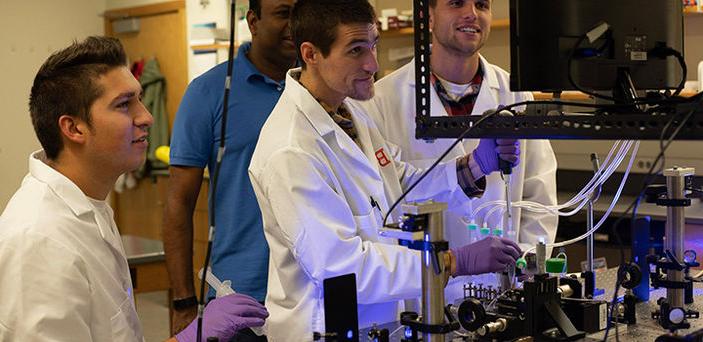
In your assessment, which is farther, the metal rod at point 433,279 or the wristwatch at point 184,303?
the wristwatch at point 184,303

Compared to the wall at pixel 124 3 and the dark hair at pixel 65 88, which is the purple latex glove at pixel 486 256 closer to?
the dark hair at pixel 65 88

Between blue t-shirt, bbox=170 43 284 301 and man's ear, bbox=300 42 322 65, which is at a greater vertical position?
man's ear, bbox=300 42 322 65

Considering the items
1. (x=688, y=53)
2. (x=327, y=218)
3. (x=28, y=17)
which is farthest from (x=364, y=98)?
(x=28, y=17)

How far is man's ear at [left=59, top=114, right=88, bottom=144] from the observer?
1.68 m

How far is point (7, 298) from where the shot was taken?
149 centimetres

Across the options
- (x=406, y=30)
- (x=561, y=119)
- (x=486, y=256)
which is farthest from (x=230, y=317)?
(x=406, y=30)

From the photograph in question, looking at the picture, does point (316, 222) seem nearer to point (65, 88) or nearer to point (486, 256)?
point (486, 256)

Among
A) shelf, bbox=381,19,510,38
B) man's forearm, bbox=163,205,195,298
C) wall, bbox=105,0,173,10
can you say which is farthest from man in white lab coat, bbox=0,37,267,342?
wall, bbox=105,0,173,10

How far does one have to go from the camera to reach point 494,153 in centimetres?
211

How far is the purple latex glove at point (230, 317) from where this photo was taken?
1.58 m

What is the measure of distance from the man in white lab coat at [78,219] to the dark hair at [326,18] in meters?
0.45

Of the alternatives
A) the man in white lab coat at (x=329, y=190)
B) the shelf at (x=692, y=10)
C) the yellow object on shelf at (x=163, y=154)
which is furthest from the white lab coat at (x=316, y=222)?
the yellow object on shelf at (x=163, y=154)

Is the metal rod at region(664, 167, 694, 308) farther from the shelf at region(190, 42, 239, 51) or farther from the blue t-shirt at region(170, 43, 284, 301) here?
the shelf at region(190, 42, 239, 51)

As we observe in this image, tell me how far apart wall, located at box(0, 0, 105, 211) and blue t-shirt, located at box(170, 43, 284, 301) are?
4.82 m
